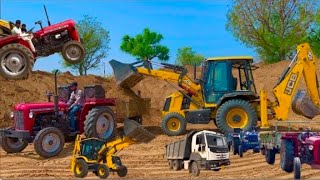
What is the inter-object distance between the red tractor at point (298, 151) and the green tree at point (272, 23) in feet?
99.0

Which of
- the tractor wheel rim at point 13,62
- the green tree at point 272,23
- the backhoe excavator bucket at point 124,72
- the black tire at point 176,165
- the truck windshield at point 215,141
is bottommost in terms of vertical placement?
the black tire at point 176,165

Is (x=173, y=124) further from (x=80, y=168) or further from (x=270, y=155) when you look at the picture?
(x=80, y=168)

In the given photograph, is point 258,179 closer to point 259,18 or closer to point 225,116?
point 225,116

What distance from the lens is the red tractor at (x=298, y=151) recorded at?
9406 millimetres

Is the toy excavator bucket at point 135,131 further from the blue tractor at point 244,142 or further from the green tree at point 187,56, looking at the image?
the green tree at point 187,56

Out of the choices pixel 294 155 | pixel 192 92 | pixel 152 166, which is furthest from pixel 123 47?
pixel 294 155

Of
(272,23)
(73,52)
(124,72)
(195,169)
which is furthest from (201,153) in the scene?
(272,23)

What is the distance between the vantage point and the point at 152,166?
13773 millimetres

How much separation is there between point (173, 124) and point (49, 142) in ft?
17.2

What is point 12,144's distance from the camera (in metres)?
15.6

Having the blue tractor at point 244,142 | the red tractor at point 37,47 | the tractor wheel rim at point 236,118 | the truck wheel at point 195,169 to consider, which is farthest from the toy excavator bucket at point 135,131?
the truck wheel at point 195,169

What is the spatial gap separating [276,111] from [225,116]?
183 centimetres

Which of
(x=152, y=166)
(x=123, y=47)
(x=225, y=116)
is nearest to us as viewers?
(x=152, y=166)

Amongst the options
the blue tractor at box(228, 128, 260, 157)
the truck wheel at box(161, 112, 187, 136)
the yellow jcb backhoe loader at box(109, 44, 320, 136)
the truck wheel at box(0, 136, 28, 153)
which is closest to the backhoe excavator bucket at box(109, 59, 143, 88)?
the yellow jcb backhoe loader at box(109, 44, 320, 136)
